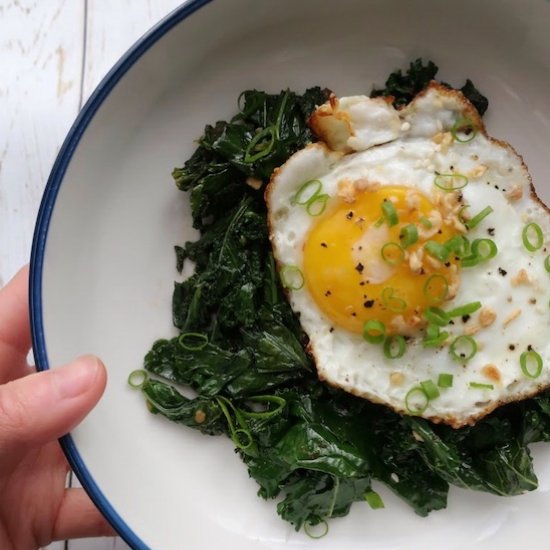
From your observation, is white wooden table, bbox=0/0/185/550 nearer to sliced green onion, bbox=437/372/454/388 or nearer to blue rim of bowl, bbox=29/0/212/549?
blue rim of bowl, bbox=29/0/212/549

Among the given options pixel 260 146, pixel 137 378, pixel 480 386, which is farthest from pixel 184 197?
pixel 480 386

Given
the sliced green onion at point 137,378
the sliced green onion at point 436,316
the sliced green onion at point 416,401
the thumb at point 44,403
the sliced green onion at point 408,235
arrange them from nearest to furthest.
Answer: the thumb at point 44,403
the sliced green onion at point 408,235
the sliced green onion at point 436,316
the sliced green onion at point 416,401
the sliced green onion at point 137,378

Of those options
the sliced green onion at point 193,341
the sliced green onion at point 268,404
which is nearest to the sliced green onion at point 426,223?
the sliced green onion at point 268,404

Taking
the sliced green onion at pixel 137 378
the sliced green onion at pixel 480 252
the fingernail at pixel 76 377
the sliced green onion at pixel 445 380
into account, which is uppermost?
the sliced green onion at pixel 480 252

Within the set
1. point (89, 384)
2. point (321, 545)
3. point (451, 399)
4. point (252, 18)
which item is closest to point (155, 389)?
point (89, 384)

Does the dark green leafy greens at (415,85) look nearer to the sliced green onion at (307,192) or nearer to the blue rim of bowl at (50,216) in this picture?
the sliced green onion at (307,192)

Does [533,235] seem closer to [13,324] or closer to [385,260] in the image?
[385,260]

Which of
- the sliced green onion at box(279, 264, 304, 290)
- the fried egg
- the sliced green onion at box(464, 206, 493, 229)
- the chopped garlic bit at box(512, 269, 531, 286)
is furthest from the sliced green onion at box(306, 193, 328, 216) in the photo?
the chopped garlic bit at box(512, 269, 531, 286)

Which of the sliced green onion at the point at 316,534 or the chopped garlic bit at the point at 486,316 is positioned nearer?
the chopped garlic bit at the point at 486,316

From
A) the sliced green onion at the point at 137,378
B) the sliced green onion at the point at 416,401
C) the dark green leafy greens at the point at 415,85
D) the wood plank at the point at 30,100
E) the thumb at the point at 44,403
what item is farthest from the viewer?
the wood plank at the point at 30,100
